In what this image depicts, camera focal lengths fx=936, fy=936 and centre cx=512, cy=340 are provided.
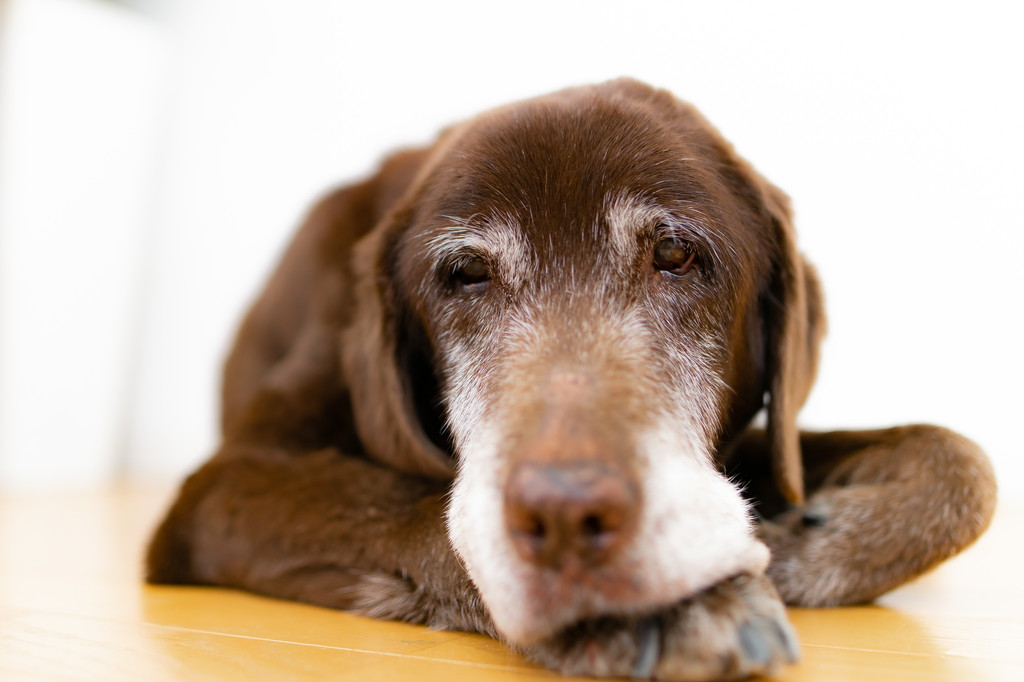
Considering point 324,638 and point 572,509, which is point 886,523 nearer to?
point 572,509

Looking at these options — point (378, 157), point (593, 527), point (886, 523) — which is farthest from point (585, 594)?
point (378, 157)

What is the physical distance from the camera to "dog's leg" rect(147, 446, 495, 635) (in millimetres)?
1862

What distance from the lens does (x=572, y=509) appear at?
1.28 metres

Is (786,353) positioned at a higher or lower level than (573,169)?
lower

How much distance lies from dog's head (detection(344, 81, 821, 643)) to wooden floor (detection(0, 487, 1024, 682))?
0.76 ft

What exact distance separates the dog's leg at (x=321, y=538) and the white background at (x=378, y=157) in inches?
69.9

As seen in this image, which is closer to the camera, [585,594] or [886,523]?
[585,594]

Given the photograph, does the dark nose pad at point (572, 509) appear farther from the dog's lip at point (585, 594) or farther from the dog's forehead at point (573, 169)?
the dog's forehead at point (573, 169)

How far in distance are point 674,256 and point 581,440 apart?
0.65 m

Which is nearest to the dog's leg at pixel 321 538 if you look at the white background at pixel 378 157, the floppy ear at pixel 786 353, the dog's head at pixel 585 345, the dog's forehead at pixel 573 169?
the dog's head at pixel 585 345

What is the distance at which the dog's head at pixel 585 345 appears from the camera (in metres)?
1.34

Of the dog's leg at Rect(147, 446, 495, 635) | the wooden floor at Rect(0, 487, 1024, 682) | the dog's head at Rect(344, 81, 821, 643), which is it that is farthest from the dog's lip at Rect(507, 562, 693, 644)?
the dog's leg at Rect(147, 446, 495, 635)

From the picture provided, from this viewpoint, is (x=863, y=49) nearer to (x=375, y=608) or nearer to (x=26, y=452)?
(x=375, y=608)

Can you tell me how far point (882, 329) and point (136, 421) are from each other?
477 cm
